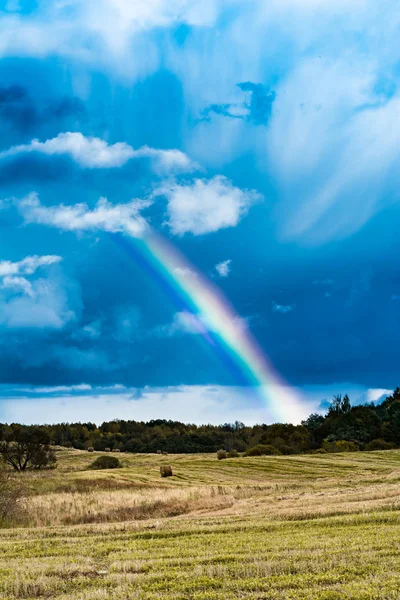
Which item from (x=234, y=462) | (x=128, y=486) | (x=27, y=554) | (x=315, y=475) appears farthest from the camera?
(x=234, y=462)

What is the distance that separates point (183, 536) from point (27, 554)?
196 inches

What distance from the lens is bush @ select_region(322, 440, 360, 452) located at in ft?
310

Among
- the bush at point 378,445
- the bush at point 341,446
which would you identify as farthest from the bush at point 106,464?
the bush at point 378,445

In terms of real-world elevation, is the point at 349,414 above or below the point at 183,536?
above

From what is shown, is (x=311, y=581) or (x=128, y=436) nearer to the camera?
(x=311, y=581)

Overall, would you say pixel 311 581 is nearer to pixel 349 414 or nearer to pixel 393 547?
pixel 393 547

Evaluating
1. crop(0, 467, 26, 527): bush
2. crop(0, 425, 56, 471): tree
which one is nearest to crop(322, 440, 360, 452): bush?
crop(0, 425, 56, 471): tree

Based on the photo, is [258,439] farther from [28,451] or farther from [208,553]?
[208,553]

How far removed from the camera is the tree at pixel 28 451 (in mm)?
71250

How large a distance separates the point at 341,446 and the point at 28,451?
4901 cm

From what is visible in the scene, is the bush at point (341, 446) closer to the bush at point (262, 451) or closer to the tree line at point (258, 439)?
the tree line at point (258, 439)

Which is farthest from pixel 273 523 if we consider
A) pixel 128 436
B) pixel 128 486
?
pixel 128 436

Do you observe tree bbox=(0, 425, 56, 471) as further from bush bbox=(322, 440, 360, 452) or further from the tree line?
bush bbox=(322, 440, 360, 452)

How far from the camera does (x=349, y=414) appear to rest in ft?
373
